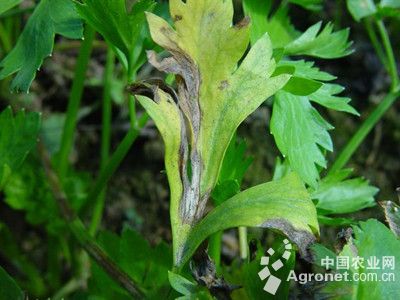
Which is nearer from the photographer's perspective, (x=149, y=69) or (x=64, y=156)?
(x=64, y=156)

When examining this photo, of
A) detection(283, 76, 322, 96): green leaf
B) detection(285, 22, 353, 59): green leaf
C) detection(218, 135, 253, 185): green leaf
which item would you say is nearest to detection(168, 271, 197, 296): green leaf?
detection(218, 135, 253, 185): green leaf

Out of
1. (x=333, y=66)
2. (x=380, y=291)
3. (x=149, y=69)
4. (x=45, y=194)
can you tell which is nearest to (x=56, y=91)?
(x=149, y=69)

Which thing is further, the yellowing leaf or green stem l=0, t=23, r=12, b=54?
green stem l=0, t=23, r=12, b=54

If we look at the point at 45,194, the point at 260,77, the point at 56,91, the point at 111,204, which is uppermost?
the point at 260,77

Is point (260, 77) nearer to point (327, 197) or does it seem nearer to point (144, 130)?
point (327, 197)

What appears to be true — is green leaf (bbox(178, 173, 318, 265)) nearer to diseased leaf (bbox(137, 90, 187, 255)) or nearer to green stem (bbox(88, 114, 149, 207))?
diseased leaf (bbox(137, 90, 187, 255))

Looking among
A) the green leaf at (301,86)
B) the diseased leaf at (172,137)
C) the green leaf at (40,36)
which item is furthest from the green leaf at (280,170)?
the green leaf at (40,36)

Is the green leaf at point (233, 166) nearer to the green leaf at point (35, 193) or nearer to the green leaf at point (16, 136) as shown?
the green leaf at point (16, 136)
